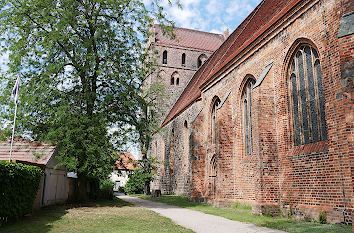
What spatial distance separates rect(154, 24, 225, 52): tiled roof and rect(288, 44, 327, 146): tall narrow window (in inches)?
1007

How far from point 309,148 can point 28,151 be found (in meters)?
10.8

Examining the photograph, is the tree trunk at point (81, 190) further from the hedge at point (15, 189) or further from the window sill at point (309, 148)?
the window sill at point (309, 148)

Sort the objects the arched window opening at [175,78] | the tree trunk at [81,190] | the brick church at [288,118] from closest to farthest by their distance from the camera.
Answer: the brick church at [288,118] < the tree trunk at [81,190] < the arched window opening at [175,78]

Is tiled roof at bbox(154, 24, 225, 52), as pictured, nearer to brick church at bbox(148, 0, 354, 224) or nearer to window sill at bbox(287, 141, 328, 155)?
brick church at bbox(148, 0, 354, 224)

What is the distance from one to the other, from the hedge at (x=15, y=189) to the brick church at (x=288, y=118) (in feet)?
23.7

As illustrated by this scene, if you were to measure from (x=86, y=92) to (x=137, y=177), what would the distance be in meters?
11.3

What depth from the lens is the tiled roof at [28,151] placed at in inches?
473

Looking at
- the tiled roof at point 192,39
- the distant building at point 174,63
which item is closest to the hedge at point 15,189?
the distant building at point 174,63

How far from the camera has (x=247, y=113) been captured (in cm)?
1362

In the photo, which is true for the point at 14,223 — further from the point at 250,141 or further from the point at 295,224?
the point at 250,141

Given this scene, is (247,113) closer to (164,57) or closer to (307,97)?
(307,97)

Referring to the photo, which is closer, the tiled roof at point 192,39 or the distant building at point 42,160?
the distant building at point 42,160

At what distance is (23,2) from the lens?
13383 mm

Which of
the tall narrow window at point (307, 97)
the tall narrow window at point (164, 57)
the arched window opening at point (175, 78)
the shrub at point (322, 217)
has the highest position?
the tall narrow window at point (164, 57)
